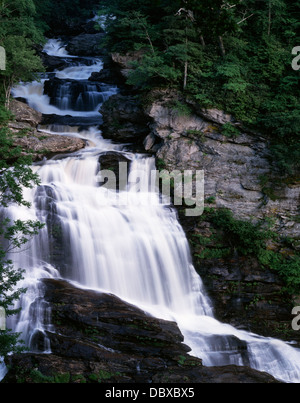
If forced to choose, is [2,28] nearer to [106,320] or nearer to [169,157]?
[169,157]

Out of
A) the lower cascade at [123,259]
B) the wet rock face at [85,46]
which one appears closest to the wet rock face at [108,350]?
the lower cascade at [123,259]

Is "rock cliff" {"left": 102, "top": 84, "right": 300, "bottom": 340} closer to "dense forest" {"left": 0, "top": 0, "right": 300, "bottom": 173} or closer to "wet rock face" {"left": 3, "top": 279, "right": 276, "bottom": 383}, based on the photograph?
"dense forest" {"left": 0, "top": 0, "right": 300, "bottom": 173}

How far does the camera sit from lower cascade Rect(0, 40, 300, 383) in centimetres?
869

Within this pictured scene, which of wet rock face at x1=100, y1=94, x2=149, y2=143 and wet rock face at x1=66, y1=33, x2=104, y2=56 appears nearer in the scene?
wet rock face at x1=100, y1=94, x2=149, y2=143

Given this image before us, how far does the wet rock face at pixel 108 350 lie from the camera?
6895mm

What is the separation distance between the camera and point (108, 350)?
7672mm

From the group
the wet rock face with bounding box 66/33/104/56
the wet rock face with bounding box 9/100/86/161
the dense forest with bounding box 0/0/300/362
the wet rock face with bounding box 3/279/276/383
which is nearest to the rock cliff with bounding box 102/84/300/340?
the dense forest with bounding box 0/0/300/362

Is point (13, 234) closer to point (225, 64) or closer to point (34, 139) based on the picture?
point (34, 139)

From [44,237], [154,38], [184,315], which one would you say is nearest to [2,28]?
[154,38]

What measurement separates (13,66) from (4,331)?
12.7 metres

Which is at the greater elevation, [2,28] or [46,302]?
[2,28]

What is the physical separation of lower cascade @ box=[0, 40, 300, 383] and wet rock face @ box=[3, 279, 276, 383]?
389 millimetres

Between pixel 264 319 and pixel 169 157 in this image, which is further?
pixel 169 157

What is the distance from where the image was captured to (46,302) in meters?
8.12
